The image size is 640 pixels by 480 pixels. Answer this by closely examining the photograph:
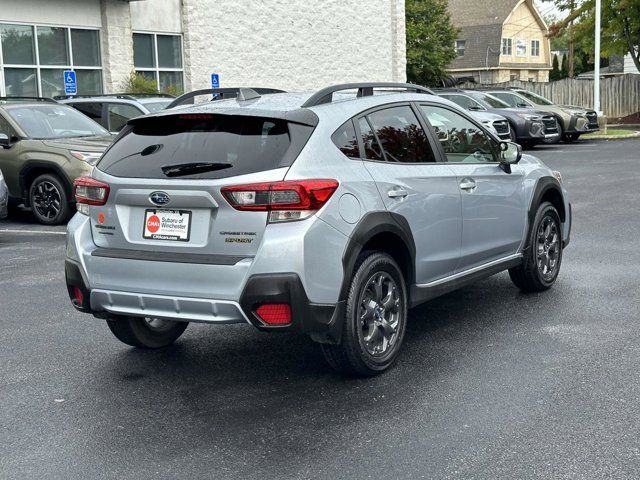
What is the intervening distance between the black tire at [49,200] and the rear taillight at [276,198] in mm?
8714

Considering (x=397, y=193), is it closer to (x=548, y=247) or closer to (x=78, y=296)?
(x=78, y=296)

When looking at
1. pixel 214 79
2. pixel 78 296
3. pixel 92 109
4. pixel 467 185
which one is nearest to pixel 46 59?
pixel 214 79

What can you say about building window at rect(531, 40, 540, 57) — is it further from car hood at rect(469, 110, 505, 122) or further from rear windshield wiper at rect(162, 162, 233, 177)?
rear windshield wiper at rect(162, 162, 233, 177)

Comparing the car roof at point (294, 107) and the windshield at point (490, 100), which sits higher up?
the windshield at point (490, 100)

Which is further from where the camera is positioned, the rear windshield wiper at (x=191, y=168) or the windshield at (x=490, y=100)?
the windshield at (x=490, y=100)

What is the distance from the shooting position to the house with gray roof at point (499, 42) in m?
77.5

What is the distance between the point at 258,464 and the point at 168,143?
6.80 ft

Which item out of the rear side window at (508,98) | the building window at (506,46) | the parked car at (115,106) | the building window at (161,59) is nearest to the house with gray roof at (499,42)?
the building window at (506,46)

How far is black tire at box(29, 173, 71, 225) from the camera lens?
13148mm

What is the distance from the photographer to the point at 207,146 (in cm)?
530

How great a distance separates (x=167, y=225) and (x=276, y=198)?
0.70 meters

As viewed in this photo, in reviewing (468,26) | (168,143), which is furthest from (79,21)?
(468,26)

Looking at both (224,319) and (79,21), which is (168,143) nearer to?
(224,319)

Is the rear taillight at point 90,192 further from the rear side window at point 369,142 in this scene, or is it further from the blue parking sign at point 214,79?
the blue parking sign at point 214,79
